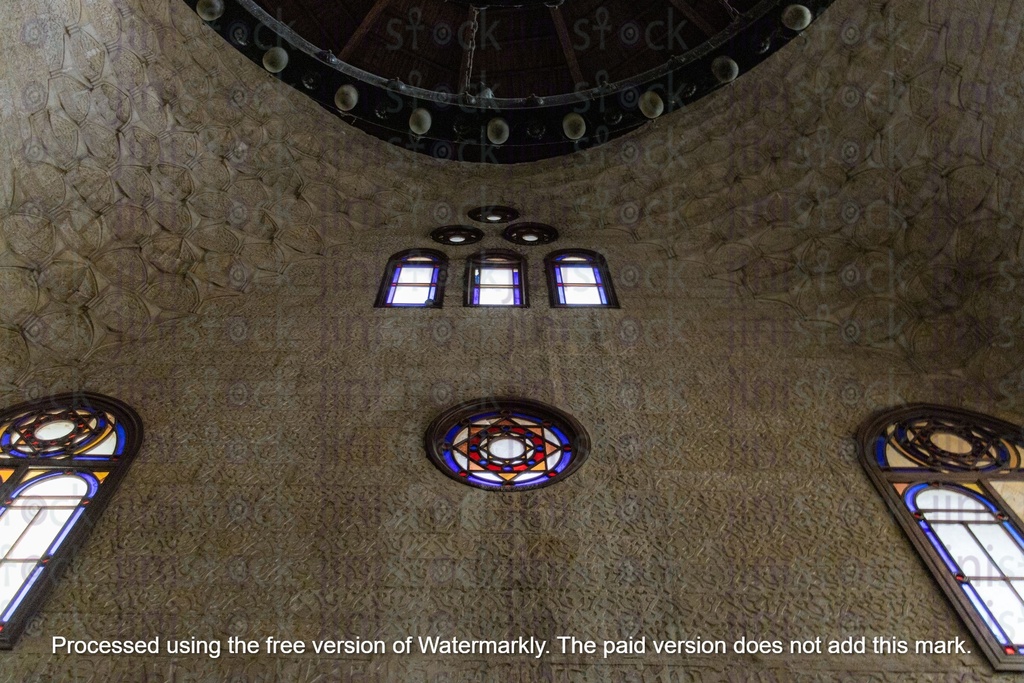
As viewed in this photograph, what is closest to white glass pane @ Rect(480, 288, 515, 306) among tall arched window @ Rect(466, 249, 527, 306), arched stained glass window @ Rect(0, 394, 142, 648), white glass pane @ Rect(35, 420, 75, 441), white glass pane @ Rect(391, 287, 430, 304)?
tall arched window @ Rect(466, 249, 527, 306)

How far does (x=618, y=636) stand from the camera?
417cm

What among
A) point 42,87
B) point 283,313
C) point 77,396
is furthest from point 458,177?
point 77,396

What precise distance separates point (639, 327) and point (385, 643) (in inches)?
141

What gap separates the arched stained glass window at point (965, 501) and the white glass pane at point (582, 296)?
2.55 meters

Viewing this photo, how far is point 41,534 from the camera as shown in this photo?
4.70 meters

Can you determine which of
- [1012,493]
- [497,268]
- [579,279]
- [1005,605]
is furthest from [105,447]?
[1012,493]

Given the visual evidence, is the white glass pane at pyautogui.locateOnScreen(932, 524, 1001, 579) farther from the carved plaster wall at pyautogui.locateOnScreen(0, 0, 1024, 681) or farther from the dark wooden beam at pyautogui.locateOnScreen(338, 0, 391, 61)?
the dark wooden beam at pyautogui.locateOnScreen(338, 0, 391, 61)

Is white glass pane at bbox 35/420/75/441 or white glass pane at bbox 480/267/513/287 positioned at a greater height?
white glass pane at bbox 480/267/513/287

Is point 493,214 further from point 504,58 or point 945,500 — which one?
point 945,500

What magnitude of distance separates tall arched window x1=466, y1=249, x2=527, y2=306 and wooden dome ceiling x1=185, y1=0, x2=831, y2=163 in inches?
71.7

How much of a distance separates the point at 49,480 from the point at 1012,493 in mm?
6189

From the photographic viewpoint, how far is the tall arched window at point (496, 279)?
727 cm

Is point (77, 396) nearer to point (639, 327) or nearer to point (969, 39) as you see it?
point (639, 327)

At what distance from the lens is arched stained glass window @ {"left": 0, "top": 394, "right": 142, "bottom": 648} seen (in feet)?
14.4
